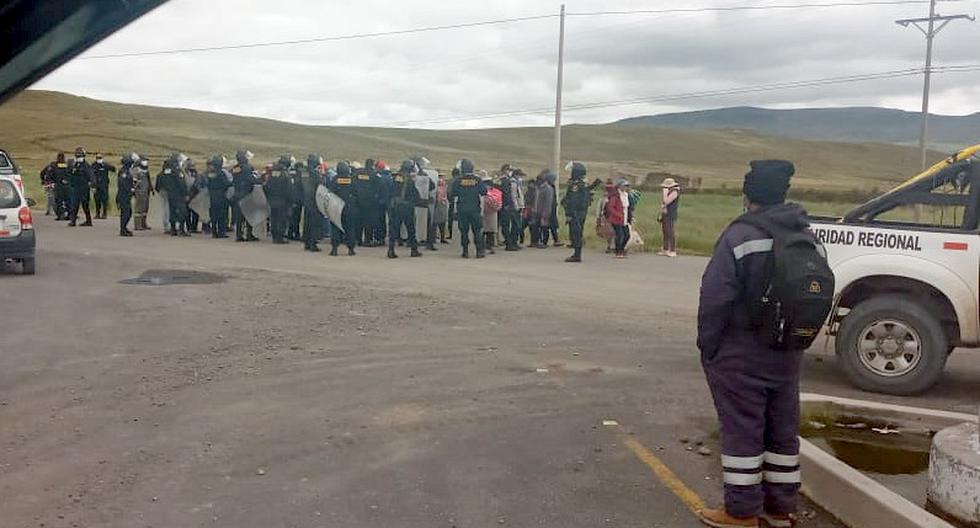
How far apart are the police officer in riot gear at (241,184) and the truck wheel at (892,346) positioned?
14.8 metres

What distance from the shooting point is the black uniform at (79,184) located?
22625 mm

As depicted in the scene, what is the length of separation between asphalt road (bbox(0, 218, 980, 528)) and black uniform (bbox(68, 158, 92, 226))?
357 inches

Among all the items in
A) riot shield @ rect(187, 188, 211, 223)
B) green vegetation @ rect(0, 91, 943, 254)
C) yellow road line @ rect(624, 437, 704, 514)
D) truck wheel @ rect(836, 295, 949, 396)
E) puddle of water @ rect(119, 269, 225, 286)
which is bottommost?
yellow road line @ rect(624, 437, 704, 514)

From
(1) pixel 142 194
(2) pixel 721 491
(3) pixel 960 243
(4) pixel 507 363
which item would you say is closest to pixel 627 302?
(4) pixel 507 363

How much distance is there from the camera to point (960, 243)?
794 cm

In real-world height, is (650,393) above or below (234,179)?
below

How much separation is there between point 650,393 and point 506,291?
582cm

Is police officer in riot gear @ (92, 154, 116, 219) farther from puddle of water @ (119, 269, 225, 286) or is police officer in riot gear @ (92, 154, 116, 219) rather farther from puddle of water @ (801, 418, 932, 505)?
puddle of water @ (801, 418, 932, 505)

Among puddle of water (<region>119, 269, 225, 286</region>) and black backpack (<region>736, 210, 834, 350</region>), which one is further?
puddle of water (<region>119, 269, 225, 286</region>)

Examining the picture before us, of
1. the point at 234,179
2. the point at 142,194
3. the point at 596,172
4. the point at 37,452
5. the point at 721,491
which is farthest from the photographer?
the point at 596,172

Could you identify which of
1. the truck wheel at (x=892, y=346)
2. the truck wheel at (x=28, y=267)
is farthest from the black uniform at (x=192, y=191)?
the truck wheel at (x=892, y=346)

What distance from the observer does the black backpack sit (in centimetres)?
486

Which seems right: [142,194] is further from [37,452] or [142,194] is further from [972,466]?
[972,466]

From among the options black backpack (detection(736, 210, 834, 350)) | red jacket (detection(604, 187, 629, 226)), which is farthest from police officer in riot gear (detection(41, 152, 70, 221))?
black backpack (detection(736, 210, 834, 350))
